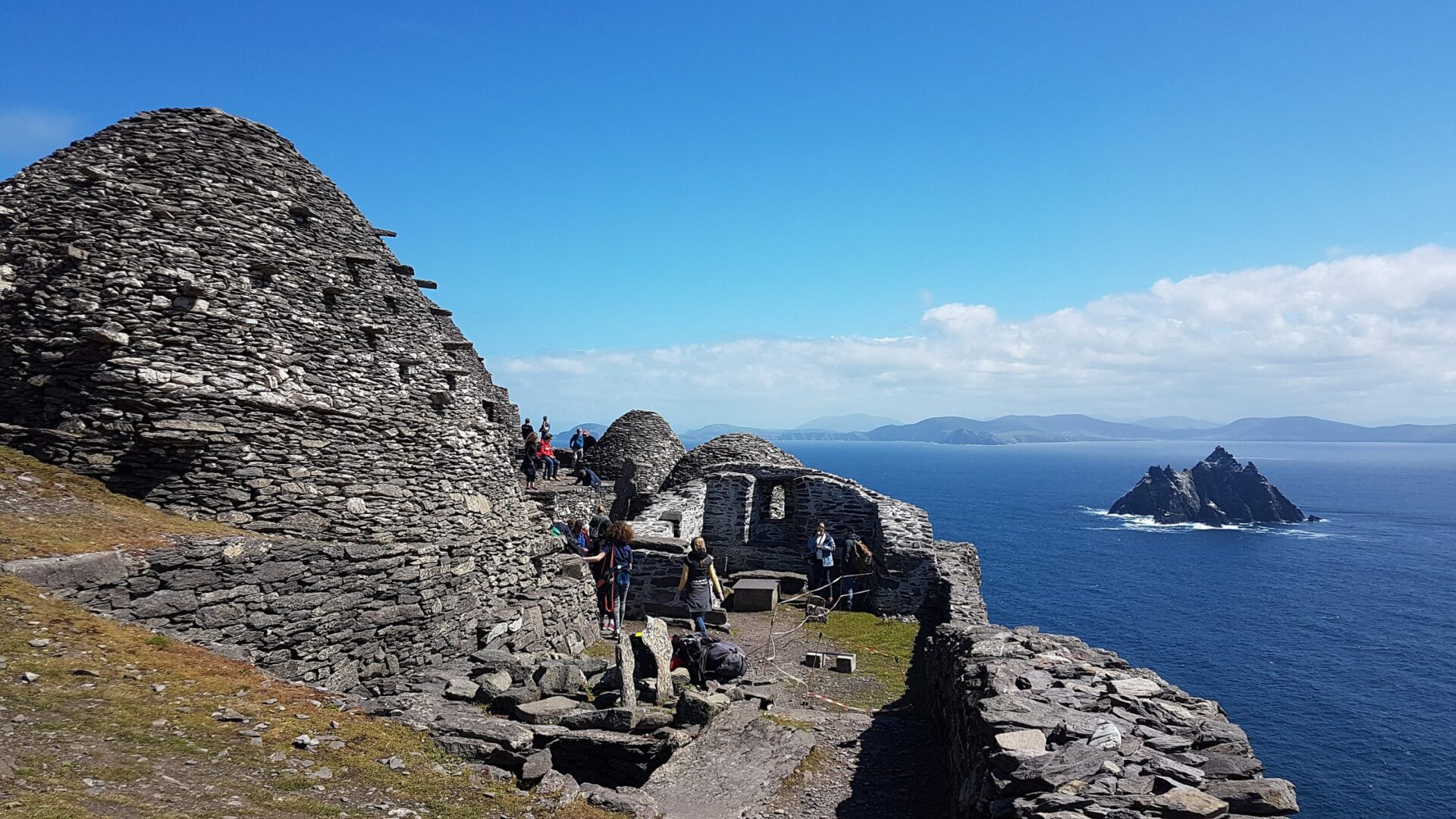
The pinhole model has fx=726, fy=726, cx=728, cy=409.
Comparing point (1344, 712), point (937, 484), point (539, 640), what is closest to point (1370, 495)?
point (937, 484)

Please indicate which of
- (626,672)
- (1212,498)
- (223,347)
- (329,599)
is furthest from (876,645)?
(1212,498)

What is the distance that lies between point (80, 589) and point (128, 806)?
4.30 metres

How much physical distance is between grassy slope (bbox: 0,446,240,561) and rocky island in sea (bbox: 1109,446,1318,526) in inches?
4913

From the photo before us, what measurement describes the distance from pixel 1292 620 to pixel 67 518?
71808mm

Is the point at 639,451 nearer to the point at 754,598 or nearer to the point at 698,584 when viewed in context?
the point at 754,598

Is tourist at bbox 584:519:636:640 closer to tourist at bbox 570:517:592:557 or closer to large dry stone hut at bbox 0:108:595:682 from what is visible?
large dry stone hut at bbox 0:108:595:682

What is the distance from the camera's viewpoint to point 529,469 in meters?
31.3

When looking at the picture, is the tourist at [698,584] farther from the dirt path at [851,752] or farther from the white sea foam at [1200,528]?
the white sea foam at [1200,528]

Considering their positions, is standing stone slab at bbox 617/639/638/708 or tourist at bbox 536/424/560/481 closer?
standing stone slab at bbox 617/639/638/708

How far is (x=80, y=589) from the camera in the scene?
7.91m

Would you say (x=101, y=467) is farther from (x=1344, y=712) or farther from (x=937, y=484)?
(x=937, y=484)

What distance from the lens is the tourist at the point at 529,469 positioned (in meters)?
31.2

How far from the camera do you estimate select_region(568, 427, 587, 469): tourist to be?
1473 inches

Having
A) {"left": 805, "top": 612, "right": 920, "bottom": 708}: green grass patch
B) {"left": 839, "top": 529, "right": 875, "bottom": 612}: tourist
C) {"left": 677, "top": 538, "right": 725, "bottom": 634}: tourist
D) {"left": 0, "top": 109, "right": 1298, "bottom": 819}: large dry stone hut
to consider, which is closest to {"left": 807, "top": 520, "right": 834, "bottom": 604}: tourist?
{"left": 839, "top": 529, "right": 875, "bottom": 612}: tourist
